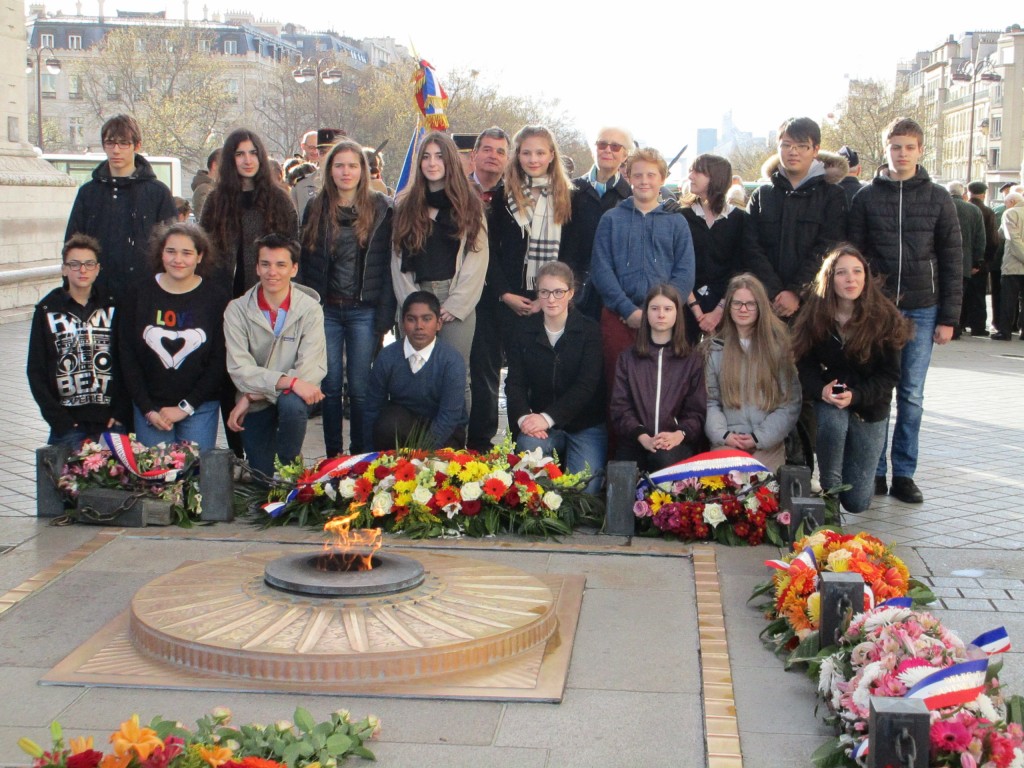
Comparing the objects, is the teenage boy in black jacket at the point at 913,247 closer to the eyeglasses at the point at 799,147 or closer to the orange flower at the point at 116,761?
the eyeglasses at the point at 799,147

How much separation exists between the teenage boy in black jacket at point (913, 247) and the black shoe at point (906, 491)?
0.35m

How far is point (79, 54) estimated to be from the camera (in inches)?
3182

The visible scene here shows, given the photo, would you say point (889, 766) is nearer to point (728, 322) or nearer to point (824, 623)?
point (824, 623)

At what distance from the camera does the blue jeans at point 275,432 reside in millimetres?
7160

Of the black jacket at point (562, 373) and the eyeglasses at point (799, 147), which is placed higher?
the eyeglasses at point (799, 147)

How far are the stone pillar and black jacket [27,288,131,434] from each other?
11598 millimetres

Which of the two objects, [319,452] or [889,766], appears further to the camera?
[319,452]

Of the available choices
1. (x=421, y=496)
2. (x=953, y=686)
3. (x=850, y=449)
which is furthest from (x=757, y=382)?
(x=953, y=686)

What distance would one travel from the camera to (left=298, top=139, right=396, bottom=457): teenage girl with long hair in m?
7.54

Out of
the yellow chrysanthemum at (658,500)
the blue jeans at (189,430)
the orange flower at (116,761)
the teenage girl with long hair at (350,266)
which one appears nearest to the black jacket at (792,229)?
the yellow chrysanthemum at (658,500)

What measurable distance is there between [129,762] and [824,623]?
2391mm

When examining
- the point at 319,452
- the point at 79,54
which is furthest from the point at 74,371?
the point at 79,54

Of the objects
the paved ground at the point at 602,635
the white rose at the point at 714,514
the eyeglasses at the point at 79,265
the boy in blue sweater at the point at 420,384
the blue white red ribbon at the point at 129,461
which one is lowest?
the paved ground at the point at 602,635

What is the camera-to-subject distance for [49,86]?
3265 inches
